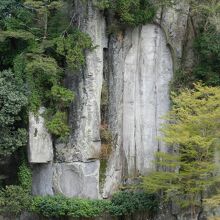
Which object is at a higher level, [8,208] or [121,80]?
[121,80]

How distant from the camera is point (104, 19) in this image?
781 inches

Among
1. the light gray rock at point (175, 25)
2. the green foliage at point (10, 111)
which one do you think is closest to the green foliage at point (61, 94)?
the green foliage at point (10, 111)

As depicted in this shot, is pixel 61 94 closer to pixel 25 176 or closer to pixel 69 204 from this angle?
pixel 25 176

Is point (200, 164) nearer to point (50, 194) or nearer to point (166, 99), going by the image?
point (166, 99)

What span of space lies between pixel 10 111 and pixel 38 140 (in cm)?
158

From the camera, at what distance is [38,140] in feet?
61.7

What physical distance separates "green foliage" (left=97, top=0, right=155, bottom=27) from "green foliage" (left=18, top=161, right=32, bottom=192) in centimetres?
654

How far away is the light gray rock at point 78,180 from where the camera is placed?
18.9m

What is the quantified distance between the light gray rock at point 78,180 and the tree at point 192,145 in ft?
7.55

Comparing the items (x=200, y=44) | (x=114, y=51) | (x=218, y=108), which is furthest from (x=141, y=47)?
(x=218, y=108)

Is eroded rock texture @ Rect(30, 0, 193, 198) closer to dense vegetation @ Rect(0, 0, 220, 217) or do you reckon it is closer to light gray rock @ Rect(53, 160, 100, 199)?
light gray rock @ Rect(53, 160, 100, 199)

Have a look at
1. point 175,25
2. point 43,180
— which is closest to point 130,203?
point 43,180

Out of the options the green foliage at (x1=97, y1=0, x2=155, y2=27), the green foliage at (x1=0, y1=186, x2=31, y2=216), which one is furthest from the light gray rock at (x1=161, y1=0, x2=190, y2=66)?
the green foliage at (x1=0, y1=186, x2=31, y2=216)

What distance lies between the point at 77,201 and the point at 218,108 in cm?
600
